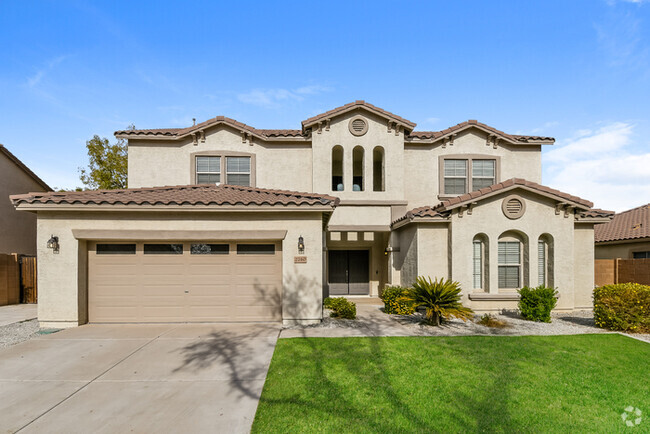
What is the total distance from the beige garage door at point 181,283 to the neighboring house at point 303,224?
3 cm

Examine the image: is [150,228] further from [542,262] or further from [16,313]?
[542,262]

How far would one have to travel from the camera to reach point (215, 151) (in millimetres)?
14000

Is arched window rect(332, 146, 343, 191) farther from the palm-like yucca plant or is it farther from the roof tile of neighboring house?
the palm-like yucca plant

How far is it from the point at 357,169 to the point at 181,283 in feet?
31.0

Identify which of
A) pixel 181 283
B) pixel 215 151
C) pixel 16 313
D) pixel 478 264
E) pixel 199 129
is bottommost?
pixel 16 313

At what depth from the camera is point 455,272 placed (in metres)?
11.1

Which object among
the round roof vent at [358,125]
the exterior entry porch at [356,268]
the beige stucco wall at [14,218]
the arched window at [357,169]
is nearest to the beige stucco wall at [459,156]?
the arched window at [357,169]

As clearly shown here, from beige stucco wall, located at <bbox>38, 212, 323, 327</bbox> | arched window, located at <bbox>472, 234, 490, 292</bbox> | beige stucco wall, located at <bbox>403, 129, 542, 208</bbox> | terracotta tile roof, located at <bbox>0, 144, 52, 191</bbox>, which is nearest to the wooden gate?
terracotta tile roof, located at <bbox>0, 144, 52, 191</bbox>

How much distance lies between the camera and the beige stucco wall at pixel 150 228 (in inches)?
346

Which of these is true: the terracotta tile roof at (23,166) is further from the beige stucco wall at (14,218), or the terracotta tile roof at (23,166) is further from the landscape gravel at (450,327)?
the landscape gravel at (450,327)

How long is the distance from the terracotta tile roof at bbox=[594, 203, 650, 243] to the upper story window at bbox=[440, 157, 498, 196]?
7.49 meters

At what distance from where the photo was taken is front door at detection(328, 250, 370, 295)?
15.3 meters

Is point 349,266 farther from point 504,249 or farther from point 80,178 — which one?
point 80,178
